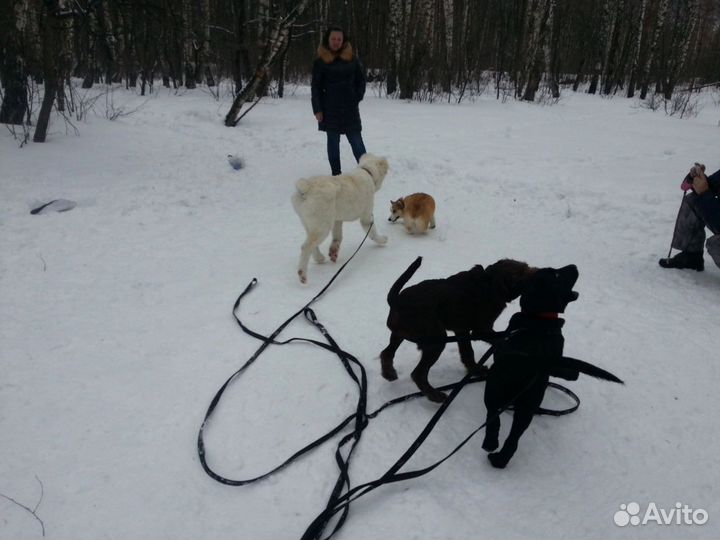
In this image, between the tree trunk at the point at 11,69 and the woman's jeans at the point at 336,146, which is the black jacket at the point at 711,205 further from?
the tree trunk at the point at 11,69

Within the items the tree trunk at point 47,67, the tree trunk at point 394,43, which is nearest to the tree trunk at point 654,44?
the tree trunk at point 394,43

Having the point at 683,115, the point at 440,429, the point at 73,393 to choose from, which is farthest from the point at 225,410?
the point at 683,115

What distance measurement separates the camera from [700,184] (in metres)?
3.91

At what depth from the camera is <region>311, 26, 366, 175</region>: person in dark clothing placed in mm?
6512

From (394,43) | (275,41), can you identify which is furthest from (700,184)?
(394,43)

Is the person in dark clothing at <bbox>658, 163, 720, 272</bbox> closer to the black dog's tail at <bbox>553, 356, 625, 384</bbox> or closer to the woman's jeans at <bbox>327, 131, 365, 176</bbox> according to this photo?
the black dog's tail at <bbox>553, 356, 625, 384</bbox>

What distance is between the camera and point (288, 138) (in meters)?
9.65

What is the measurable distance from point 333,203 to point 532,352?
2536 mm

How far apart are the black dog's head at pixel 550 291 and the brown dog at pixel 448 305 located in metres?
0.28

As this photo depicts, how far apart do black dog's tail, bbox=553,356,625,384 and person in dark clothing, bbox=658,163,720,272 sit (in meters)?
2.70

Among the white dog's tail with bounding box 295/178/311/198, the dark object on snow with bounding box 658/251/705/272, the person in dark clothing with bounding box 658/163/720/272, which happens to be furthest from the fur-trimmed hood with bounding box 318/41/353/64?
the dark object on snow with bounding box 658/251/705/272

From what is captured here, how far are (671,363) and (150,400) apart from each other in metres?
3.38

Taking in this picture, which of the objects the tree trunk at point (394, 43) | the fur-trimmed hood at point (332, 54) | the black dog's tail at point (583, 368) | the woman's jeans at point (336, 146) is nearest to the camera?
the black dog's tail at point (583, 368)

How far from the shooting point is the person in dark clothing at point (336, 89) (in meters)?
6.51
